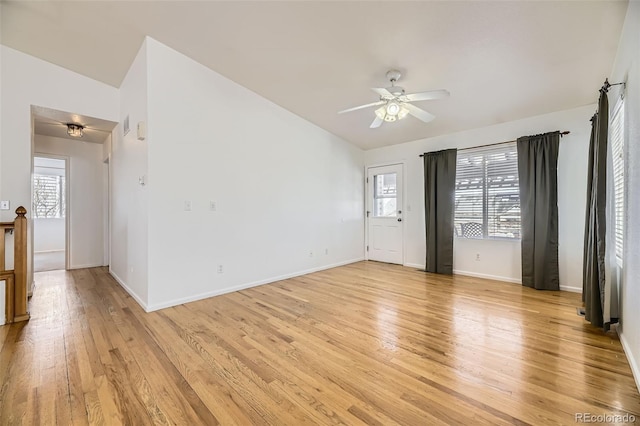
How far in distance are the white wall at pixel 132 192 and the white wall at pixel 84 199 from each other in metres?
1.38

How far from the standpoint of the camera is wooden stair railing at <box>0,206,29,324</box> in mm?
2721

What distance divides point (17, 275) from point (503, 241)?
6265mm

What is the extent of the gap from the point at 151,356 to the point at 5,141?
3.46 metres

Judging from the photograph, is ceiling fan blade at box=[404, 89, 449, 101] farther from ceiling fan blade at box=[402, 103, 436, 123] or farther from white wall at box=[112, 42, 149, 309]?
white wall at box=[112, 42, 149, 309]

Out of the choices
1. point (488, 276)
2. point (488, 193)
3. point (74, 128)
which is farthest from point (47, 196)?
point (488, 276)

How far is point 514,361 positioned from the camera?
203cm

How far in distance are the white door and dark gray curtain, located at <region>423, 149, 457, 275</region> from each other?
70 cm

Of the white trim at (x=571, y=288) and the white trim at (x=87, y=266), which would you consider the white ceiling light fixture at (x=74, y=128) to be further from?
the white trim at (x=571, y=288)

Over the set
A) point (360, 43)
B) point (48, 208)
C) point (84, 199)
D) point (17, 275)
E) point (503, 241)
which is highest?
point (360, 43)

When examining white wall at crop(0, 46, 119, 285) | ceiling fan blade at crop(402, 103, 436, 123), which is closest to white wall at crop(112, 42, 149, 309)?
white wall at crop(0, 46, 119, 285)

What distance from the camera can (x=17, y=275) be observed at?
109 inches

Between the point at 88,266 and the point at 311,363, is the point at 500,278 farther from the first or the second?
the point at 88,266

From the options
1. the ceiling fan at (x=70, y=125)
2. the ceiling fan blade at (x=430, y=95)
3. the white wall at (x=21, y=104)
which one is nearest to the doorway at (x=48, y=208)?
the ceiling fan at (x=70, y=125)

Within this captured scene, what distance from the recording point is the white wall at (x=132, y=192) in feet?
10.5
